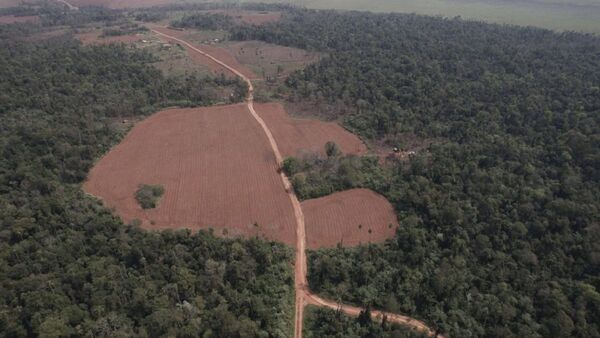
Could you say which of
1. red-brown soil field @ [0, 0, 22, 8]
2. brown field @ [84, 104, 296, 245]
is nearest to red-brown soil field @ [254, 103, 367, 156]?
brown field @ [84, 104, 296, 245]

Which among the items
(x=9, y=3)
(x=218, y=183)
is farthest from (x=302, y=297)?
(x=9, y=3)

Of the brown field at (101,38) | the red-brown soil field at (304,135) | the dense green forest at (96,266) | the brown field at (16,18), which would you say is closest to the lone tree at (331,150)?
the red-brown soil field at (304,135)

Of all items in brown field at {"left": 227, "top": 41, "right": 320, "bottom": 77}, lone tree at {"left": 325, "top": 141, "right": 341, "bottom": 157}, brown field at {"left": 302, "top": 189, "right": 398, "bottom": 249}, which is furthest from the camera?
brown field at {"left": 227, "top": 41, "right": 320, "bottom": 77}

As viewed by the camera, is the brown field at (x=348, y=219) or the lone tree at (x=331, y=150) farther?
the lone tree at (x=331, y=150)

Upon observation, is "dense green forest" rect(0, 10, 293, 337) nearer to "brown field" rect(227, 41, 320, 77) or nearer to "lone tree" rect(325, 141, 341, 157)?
"lone tree" rect(325, 141, 341, 157)

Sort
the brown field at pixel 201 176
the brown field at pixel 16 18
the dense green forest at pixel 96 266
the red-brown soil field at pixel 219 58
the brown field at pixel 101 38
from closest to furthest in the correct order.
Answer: the dense green forest at pixel 96 266 < the brown field at pixel 201 176 < the red-brown soil field at pixel 219 58 < the brown field at pixel 101 38 < the brown field at pixel 16 18

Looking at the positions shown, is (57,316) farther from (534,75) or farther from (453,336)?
(534,75)

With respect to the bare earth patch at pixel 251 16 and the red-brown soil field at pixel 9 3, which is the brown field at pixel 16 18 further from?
the bare earth patch at pixel 251 16

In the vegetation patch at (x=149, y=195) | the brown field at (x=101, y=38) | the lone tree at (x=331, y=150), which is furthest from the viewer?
the brown field at (x=101, y=38)
